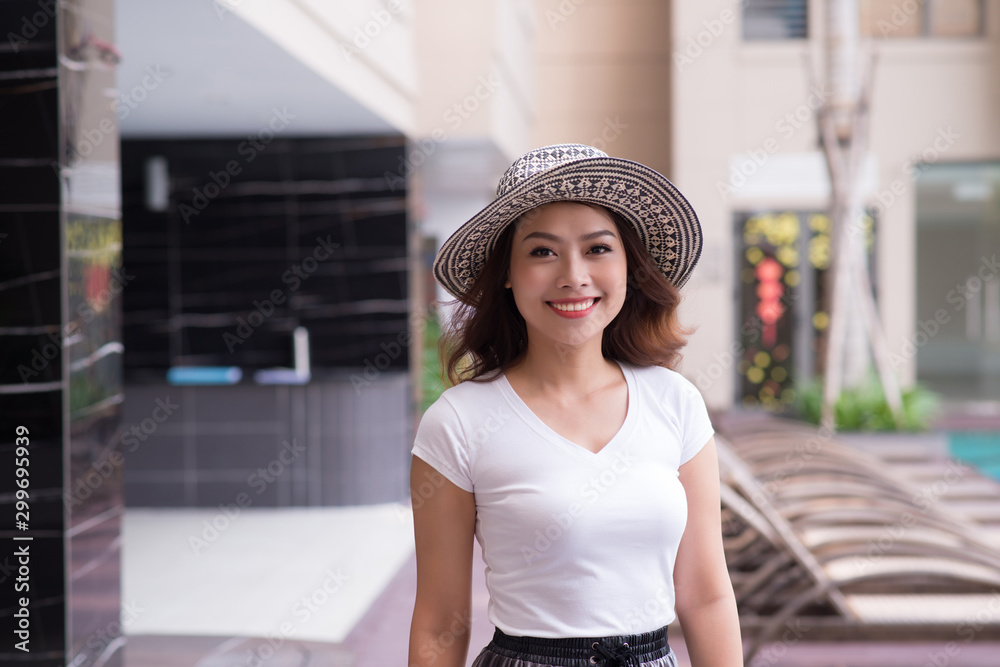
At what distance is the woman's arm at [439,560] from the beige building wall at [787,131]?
32.8ft

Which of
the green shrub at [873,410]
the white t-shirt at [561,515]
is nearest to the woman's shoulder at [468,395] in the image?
the white t-shirt at [561,515]

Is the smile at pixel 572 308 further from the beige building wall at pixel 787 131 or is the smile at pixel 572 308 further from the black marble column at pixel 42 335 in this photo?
the beige building wall at pixel 787 131

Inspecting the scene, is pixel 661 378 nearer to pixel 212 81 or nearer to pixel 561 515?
pixel 561 515

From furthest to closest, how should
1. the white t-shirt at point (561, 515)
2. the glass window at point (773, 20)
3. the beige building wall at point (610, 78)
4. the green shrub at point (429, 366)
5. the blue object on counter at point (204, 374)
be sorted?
the beige building wall at point (610, 78)
the glass window at point (773, 20)
the green shrub at point (429, 366)
the blue object on counter at point (204, 374)
the white t-shirt at point (561, 515)

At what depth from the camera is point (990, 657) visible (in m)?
3.74

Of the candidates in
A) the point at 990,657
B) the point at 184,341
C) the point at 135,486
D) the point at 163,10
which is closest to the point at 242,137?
the point at 184,341

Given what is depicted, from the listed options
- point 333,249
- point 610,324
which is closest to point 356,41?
point 333,249

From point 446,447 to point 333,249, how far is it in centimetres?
593

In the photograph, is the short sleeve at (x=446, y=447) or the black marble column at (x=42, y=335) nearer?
the short sleeve at (x=446, y=447)

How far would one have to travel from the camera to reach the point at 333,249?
7.17m

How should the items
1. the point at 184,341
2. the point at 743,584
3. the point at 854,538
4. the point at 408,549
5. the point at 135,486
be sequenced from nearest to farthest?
the point at 743,584 < the point at 854,538 < the point at 408,549 < the point at 135,486 < the point at 184,341

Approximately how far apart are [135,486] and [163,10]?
394 centimetres

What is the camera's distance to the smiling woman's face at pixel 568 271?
57.4 inches

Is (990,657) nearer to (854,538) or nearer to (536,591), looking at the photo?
(854,538)
